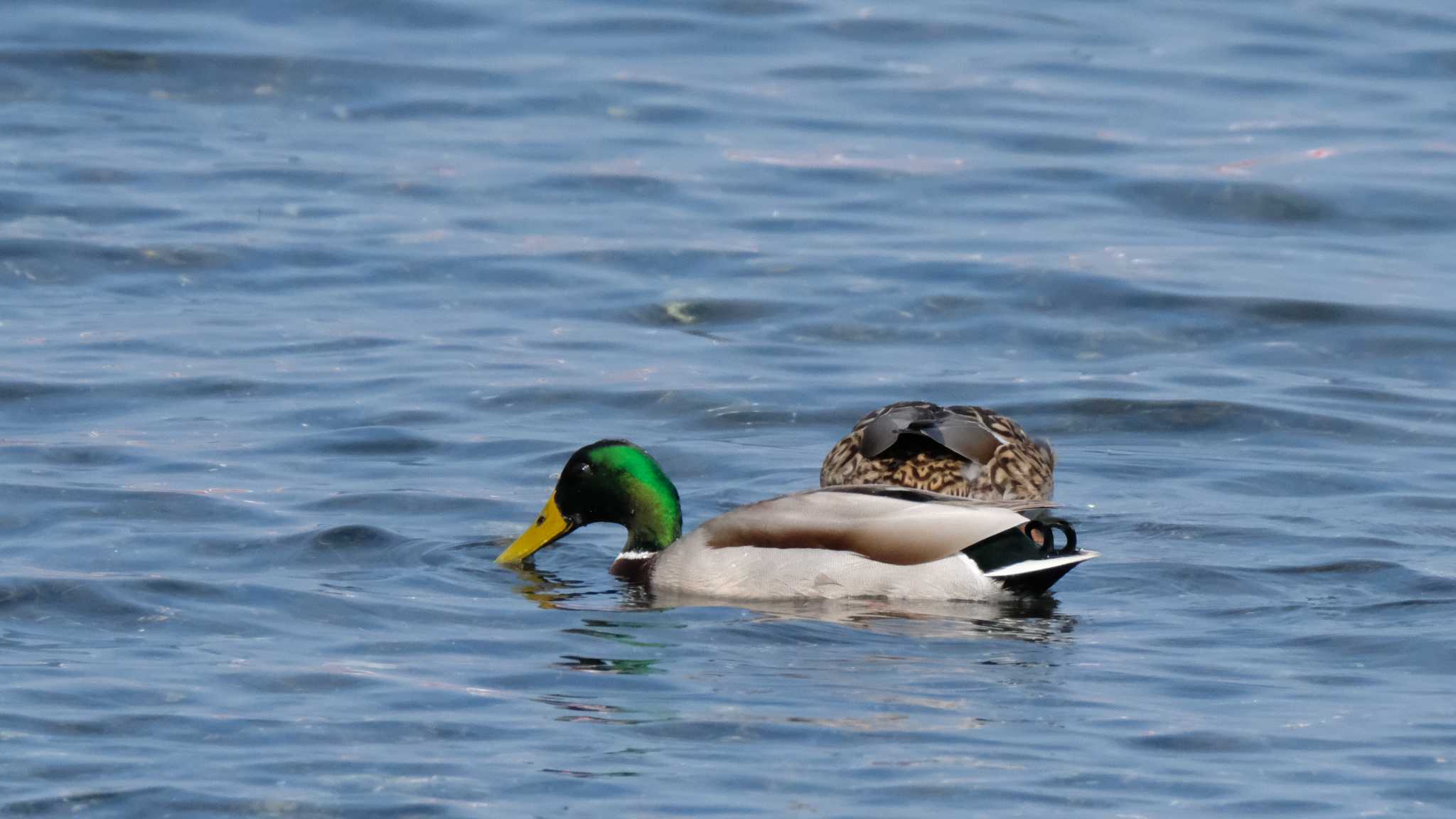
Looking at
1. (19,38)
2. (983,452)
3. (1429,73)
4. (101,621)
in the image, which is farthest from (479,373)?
(1429,73)

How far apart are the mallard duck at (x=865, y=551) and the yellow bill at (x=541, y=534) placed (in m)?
0.55

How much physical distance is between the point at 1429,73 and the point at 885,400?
34.4ft

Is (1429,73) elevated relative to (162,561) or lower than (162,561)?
elevated

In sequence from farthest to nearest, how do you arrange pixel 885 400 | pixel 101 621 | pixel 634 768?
pixel 885 400 → pixel 101 621 → pixel 634 768

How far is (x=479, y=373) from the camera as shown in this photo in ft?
44.1

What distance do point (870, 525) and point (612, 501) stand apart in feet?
4.09

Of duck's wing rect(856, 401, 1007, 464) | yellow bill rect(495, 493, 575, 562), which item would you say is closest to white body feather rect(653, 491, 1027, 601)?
yellow bill rect(495, 493, 575, 562)

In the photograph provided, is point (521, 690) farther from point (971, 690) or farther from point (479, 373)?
point (479, 373)

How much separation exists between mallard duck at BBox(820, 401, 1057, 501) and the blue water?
1.26 ft

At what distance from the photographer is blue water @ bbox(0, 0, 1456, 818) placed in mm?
7383

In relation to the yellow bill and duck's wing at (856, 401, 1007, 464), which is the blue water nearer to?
the yellow bill

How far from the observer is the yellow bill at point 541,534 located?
9.98 meters

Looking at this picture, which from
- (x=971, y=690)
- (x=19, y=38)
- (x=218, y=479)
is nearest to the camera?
(x=971, y=690)

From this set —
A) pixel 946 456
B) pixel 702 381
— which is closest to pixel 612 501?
pixel 946 456
